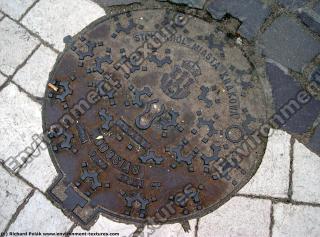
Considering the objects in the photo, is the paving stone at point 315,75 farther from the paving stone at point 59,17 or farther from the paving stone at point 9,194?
the paving stone at point 9,194

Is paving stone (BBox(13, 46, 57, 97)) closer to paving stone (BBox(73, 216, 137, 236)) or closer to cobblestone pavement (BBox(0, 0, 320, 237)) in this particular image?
cobblestone pavement (BBox(0, 0, 320, 237))

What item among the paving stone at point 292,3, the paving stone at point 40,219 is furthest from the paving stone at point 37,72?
the paving stone at point 292,3

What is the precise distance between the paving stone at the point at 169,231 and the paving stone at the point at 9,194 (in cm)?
93

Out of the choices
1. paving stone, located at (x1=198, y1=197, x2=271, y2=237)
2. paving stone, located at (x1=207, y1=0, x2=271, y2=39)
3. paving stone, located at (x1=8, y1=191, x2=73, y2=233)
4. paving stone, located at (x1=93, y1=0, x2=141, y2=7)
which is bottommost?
paving stone, located at (x1=8, y1=191, x2=73, y2=233)

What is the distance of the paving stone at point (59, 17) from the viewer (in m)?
3.51

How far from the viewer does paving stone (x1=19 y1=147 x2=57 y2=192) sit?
3.18 m

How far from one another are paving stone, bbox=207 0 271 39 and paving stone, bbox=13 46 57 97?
4.46ft

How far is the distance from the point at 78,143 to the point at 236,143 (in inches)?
46.4

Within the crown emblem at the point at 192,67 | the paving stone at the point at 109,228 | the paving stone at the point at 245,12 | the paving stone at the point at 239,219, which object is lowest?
the paving stone at the point at 109,228

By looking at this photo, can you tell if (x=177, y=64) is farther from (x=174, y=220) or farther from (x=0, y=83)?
(x=0, y=83)

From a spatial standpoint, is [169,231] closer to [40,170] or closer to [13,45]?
[40,170]

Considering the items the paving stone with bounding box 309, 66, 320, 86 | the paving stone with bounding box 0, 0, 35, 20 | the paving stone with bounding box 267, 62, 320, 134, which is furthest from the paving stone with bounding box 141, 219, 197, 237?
the paving stone with bounding box 0, 0, 35, 20

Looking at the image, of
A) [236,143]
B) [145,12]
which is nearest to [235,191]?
[236,143]

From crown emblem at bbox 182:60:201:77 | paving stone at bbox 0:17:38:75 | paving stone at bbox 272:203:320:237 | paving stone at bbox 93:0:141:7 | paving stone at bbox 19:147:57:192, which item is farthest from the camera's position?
paving stone at bbox 93:0:141:7
